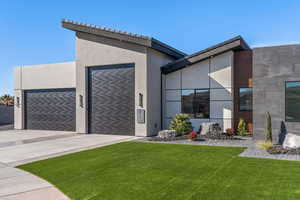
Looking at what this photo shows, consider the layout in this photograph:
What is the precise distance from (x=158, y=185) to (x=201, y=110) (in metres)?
10.1

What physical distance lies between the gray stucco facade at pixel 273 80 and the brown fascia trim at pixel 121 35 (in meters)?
5.92

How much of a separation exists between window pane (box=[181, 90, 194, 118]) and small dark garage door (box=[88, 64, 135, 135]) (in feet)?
11.8

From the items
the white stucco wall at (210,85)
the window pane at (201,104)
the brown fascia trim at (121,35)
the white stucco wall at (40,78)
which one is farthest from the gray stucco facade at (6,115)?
the window pane at (201,104)

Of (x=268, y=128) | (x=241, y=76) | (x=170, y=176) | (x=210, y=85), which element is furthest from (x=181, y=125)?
(x=170, y=176)

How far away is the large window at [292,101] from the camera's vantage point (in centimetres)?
1020

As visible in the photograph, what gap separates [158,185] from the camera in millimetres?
4809

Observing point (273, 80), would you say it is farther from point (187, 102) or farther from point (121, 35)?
point (121, 35)

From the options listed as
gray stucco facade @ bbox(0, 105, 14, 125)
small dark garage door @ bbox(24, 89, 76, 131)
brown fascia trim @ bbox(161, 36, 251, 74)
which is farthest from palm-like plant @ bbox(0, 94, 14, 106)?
brown fascia trim @ bbox(161, 36, 251, 74)

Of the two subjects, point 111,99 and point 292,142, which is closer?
point 292,142

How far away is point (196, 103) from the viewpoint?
47.1ft

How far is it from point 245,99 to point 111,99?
887 centimetres

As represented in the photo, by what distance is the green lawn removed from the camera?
14.2 feet

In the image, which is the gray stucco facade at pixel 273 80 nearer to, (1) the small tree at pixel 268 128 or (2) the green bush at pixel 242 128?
(1) the small tree at pixel 268 128

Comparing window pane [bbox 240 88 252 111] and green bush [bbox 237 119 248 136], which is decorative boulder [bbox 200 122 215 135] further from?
window pane [bbox 240 88 252 111]
